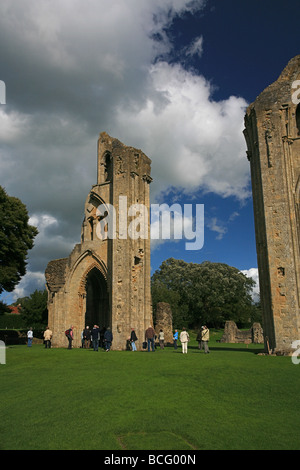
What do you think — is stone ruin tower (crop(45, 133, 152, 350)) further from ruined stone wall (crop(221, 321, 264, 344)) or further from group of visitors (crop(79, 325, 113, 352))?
ruined stone wall (crop(221, 321, 264, 344))

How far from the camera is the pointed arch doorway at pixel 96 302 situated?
25.6m

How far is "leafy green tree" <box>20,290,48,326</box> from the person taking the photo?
36.9m

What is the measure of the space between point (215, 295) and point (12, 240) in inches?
1195

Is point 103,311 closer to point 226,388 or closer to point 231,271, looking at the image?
point 226,388

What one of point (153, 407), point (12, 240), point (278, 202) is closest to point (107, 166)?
point (12, 240)

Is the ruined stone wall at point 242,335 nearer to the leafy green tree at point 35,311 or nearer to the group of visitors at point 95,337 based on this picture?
the group of visitors at point 95,337

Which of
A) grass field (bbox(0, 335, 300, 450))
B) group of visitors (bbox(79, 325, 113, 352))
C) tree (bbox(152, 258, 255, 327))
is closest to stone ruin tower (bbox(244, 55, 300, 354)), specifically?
Result: grass field (bbox(0, 335, 300, 450))

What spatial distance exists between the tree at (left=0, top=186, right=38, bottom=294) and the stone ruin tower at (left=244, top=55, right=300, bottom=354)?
58.8 feet

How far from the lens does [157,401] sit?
7164 mm

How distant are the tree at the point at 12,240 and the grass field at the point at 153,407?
1649 centimetres

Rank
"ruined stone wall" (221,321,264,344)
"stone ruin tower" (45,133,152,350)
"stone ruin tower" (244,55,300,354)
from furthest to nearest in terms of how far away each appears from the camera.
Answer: "ruined stone wall" (221,321,264,344) → "stone ruin tower" (45,133,152,350) → "stone ruin tower" (244,55,300,354)

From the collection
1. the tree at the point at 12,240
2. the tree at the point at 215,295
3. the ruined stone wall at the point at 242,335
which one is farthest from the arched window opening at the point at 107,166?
the tree at the point at 215,295

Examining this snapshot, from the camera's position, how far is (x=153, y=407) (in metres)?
6.75

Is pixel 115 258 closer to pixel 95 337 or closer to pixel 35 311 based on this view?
pixel 95 337
